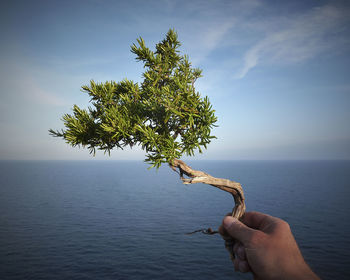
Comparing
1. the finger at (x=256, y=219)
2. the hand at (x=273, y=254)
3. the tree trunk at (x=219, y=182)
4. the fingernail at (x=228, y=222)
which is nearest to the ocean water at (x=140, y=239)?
the tree trunk at (x=219, y=182)

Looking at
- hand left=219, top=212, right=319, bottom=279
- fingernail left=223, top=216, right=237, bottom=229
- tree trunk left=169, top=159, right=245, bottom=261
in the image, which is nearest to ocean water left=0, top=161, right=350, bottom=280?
tree trunk left=169, top=159, right=245, bottom=261

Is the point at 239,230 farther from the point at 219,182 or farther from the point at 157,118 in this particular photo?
the point at 157,118

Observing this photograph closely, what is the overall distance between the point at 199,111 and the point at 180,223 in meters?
84.2

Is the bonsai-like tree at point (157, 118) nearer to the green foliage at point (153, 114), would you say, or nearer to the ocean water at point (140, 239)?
the green foliage at point (153, 114)

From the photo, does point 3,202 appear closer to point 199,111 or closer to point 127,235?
point 127,235

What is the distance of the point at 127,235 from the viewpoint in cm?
7025

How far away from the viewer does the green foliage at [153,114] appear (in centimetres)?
700

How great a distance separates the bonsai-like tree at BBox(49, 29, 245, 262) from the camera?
6.93m

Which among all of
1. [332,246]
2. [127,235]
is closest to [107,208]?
[127,235]

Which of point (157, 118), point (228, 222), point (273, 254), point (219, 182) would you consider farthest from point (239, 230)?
point (157, 118)

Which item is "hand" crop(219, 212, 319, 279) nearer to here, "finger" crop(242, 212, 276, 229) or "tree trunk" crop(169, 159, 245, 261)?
"finger" crop(242, 212, 276, 229)

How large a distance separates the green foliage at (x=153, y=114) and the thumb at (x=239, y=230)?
8.71 feet

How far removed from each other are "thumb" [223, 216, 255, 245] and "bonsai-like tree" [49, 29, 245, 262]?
1.01m

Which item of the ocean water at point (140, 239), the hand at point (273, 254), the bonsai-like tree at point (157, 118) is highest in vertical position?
the bonsai-like tree at point (157, 118)
